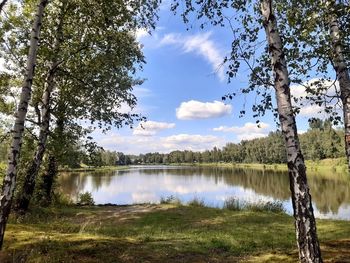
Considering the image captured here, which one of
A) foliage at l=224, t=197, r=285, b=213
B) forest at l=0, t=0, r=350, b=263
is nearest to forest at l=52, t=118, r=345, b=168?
forest at l=0, t=0, r=350, b=263

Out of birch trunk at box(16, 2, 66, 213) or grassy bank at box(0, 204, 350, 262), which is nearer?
grassy bank at box(0, 204, 350, 262)

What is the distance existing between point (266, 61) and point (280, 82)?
11.9ft

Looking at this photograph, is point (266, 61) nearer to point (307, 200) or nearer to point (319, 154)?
point (307, 200)

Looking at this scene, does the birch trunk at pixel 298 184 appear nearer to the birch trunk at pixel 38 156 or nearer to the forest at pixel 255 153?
the forest at pixel 255 153

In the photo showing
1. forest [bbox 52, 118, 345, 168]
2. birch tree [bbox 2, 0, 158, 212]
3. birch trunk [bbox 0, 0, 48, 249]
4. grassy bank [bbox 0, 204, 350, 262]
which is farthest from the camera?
forest [bbox 52, 118, 345, 168]

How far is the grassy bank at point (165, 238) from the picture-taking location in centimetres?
712

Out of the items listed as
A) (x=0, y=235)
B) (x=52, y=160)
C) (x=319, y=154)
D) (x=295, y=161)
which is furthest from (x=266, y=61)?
(x=319, y=154)

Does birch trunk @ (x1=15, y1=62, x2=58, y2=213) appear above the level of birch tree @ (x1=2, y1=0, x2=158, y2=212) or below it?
below

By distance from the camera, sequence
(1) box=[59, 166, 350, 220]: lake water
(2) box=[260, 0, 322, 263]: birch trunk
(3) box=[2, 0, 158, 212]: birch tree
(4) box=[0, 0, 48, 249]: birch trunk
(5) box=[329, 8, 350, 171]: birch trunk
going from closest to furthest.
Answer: (2) box=[260, 0, 322, 263]: birch trunk → (4) box=[0, 0, 48, 249]: birch trunk → (5) box=[329, 8, 350, 171]: birch trunk → (3) box=[2, 0, 158, 212]: birch tree → (1) box=[59, 166, 350, 220]: lake water

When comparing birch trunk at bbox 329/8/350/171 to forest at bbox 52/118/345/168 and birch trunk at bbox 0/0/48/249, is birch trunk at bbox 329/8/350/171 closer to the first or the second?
forest at bbox 52/118/345/168

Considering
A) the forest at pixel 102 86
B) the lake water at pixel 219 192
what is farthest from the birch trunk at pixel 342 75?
the lake water at pixel 219 192

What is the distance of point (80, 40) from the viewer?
44.2 ft

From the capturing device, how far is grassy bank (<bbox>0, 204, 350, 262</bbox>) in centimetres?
712

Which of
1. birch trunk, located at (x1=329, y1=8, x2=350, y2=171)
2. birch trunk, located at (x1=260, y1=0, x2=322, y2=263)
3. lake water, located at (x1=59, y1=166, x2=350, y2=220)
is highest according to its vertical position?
birch trunk, located at (x1=329, y1=8, x2=350, y2=171)
